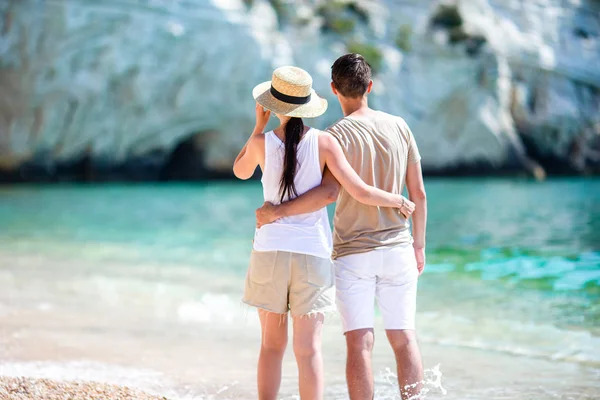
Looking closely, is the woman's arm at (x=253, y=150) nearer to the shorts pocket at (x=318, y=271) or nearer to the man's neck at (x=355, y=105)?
the man's neck at (x=355, y=105)

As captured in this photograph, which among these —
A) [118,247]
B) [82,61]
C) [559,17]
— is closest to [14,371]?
[118,247]

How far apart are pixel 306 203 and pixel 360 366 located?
2.38ft

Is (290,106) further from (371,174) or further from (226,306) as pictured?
(226,306)

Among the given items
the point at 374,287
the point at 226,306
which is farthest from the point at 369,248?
the point at 226,306

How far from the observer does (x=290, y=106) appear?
10.1 ft

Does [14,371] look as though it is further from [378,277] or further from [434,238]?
[434,238]

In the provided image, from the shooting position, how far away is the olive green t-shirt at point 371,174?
3.19 m

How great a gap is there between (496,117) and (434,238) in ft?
59.9

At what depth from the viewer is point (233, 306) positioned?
6.67 meters

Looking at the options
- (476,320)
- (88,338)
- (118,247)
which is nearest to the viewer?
(88,338)

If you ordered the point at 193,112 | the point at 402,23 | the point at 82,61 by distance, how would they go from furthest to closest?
the point at 402,23 < the point at 193,112 < the point at 82,61

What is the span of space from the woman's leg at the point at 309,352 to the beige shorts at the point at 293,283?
4cm

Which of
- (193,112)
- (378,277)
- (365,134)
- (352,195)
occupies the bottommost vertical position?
(193,112)

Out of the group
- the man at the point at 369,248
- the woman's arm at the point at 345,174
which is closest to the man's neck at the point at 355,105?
the man at the point at 369,248
